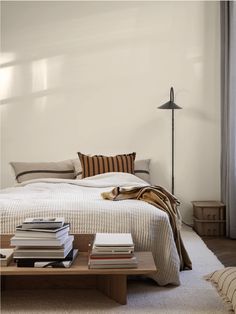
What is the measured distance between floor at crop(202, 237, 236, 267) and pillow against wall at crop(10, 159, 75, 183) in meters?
1.53

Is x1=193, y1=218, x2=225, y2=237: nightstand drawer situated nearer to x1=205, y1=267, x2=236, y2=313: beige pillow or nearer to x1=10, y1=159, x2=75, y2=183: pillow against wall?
x1=10, y1=159, x2=75, y2=183: pillow against wall

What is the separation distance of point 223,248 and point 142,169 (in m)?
1.19

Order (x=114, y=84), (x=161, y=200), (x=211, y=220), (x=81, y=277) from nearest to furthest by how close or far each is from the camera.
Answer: (x=81, y=277) → (x=161, y=200) → (x=211, y=220) → (x=114, y=84)

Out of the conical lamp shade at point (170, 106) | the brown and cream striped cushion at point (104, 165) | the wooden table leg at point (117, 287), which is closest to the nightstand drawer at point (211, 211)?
the brown and cream striped cushion at point (104, 165)

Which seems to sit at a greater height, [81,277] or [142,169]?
[142,169]

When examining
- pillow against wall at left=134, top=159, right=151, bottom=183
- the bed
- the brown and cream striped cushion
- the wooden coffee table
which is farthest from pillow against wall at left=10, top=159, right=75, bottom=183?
the wooden coffee table

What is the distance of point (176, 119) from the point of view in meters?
4.87

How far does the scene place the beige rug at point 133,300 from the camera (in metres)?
2.27

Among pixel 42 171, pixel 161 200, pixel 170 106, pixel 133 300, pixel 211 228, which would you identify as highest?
pixel 170 106

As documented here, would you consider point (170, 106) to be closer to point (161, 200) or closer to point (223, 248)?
point (223, 248)

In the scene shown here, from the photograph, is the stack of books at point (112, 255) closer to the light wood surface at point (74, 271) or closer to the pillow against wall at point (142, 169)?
the light wood surface at point (74, 271)

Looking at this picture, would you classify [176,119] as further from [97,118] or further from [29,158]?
[29,158]

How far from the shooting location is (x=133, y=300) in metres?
2.42

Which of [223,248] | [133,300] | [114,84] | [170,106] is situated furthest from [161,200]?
[114,84]
